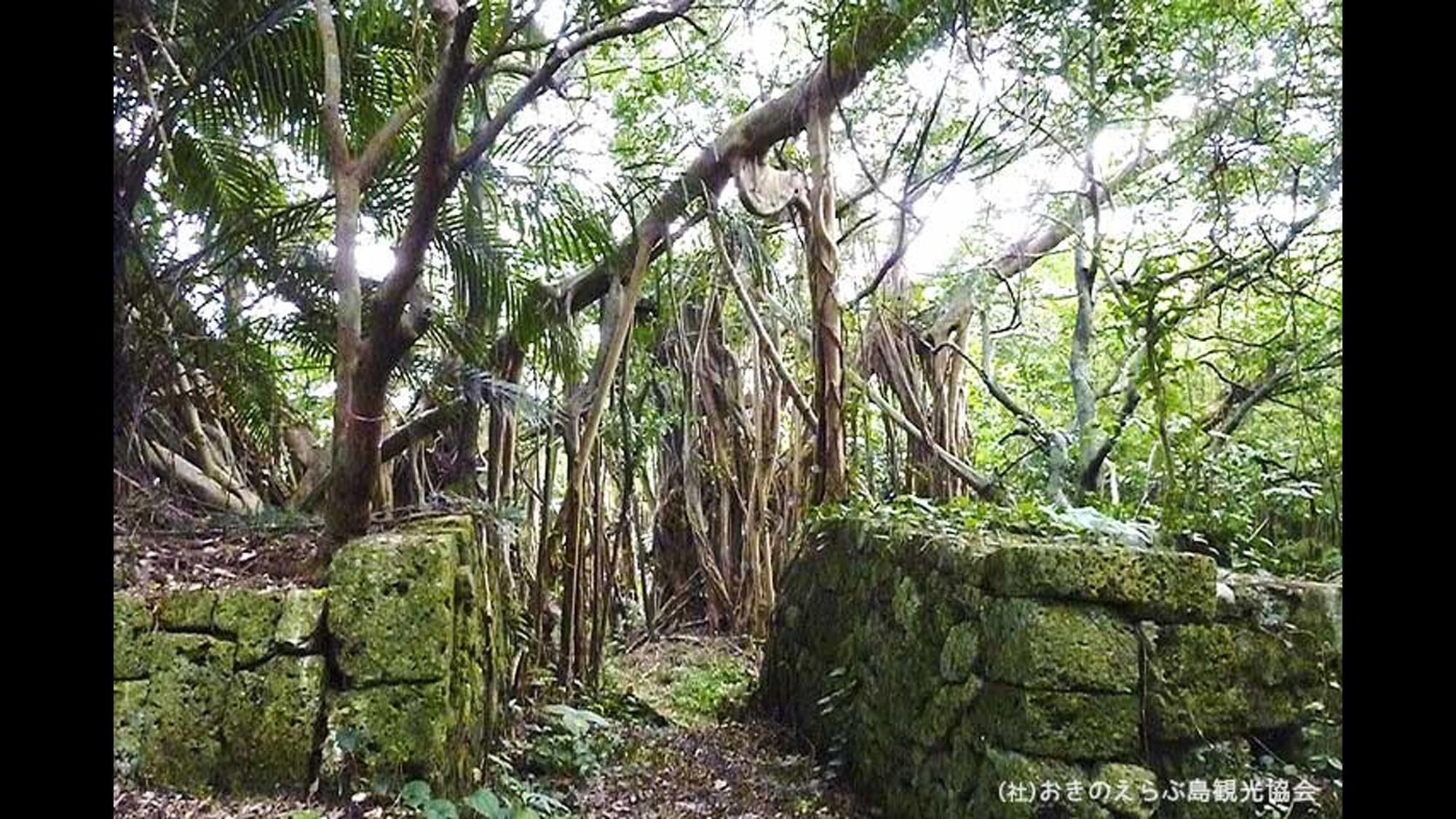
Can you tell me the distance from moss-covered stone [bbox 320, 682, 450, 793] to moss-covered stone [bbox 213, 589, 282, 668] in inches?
6.0

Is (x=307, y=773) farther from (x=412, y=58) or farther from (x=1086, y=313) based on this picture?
(x=1086, y=313)

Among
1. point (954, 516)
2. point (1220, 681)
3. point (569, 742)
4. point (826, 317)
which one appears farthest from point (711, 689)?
point (1220, 681)

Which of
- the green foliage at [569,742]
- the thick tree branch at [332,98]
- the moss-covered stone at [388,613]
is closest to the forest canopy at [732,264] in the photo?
the thick tree branch at [332,98]

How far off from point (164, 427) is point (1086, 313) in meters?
2.63

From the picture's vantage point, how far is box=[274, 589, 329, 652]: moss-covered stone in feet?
5.89

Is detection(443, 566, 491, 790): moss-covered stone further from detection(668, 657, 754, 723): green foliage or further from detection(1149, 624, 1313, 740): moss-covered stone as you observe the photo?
detection(668, 657, 754, 723): green foliage

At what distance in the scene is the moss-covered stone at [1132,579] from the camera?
1677mm

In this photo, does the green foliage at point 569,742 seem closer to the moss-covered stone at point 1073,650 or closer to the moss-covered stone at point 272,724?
the moss-covered stone at point 272,724

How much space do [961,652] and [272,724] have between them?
124 centimetres

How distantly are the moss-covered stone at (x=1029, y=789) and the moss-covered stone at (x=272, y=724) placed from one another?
3.80 feet

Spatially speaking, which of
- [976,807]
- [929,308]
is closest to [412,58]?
[976,807]

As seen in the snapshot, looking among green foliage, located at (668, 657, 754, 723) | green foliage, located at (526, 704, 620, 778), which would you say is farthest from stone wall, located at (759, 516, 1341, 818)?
green foliage, located at (668, 657, 754, 723)

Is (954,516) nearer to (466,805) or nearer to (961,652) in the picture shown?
(961,652)
